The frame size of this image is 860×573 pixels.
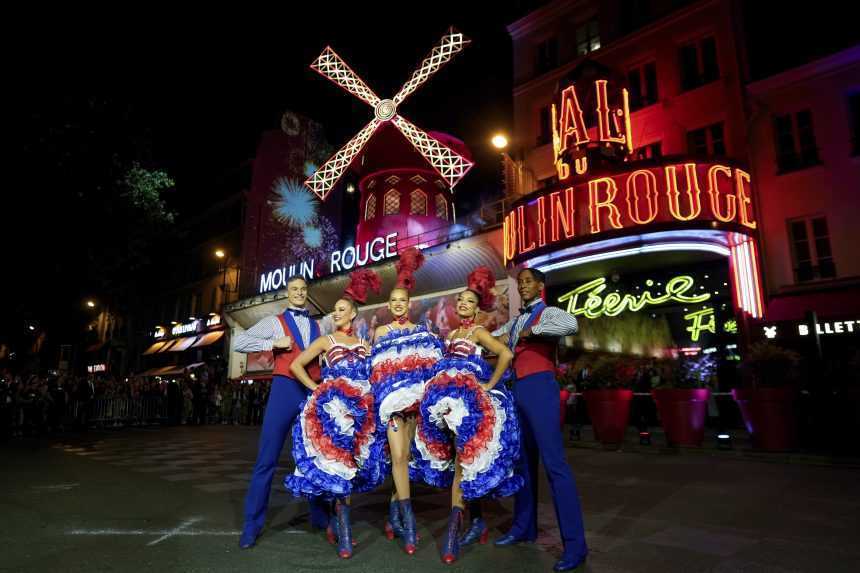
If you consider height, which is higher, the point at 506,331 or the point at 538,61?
the point at 538,61

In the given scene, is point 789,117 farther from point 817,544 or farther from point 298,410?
point 298,410

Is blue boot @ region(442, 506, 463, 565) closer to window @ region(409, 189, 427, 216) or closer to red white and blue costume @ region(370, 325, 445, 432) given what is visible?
red white and blue costume @ region(370, 325, 445, 432)

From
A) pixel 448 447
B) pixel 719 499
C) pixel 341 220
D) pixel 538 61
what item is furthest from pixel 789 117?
pixel 341 220

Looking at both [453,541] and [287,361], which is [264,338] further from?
[453,541]

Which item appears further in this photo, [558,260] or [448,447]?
[558,260]

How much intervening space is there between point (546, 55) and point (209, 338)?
77.7 feet

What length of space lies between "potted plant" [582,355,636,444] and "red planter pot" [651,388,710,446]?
0.73 metres

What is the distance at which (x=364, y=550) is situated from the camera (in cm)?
359

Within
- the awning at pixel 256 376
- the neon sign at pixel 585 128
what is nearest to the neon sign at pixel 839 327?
the neon sign at pixel 585 128

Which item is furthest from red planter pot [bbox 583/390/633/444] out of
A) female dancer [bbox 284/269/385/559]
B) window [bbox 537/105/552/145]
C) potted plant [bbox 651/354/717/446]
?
window [bbox 537/105/552/145]

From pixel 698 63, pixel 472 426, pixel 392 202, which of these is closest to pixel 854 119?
pixel 698 63

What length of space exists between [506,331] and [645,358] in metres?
11.9

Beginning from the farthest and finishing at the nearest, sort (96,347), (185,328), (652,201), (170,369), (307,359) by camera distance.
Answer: (96,347), (185,328), (170,369), (652,201), (307,359)

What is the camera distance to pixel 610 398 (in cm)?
998
